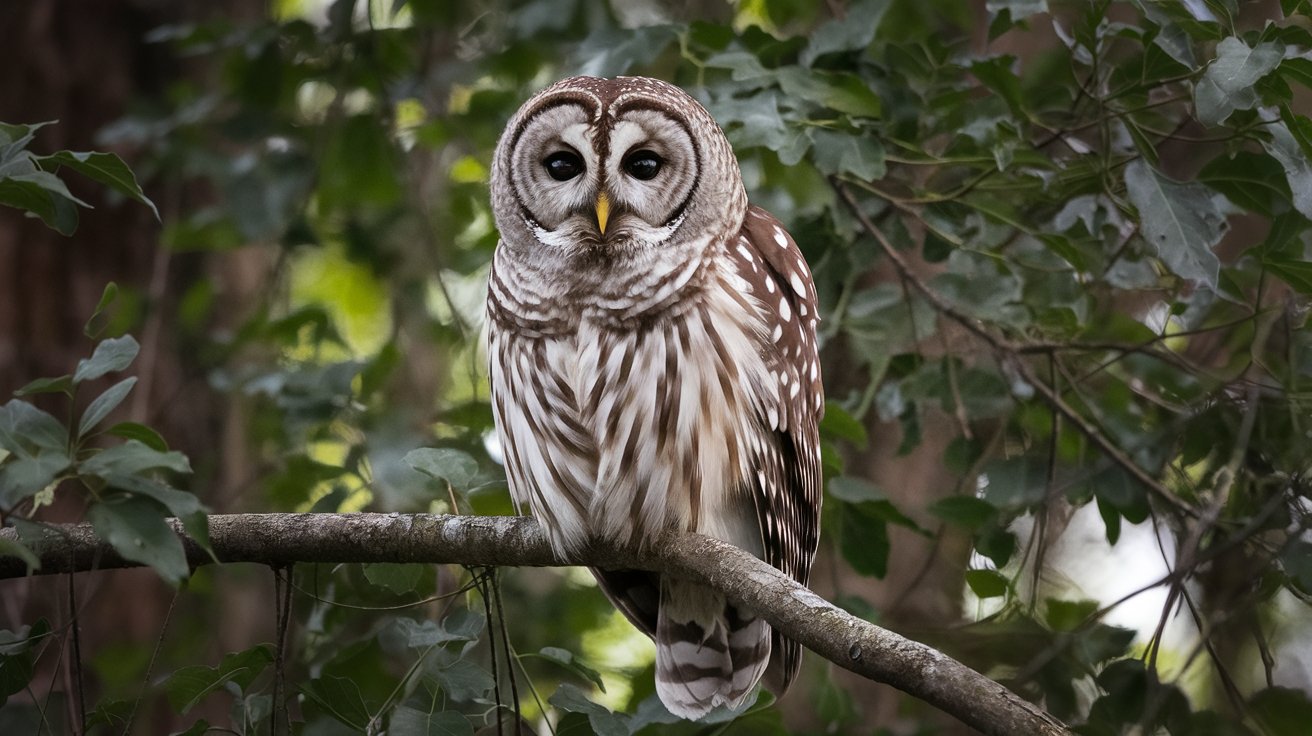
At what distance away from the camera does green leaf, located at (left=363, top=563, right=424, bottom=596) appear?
8.02 feet

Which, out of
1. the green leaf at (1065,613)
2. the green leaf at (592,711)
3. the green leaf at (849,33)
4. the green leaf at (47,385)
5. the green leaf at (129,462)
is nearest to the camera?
the green leaf at (129,462)

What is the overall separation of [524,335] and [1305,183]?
153cm

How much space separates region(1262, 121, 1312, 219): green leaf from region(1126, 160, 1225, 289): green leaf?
0.18 meters

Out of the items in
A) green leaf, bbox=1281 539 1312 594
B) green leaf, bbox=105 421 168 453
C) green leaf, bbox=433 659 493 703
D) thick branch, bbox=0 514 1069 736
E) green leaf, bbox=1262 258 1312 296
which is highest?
green leaf, bbox=105 421 168 453

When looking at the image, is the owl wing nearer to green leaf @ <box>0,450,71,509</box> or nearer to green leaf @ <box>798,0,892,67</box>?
green leaf @ <box>798,0,892,67</box>

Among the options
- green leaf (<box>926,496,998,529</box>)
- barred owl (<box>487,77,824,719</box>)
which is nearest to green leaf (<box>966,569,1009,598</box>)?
green leaf (<box>926,496,998,529</box>)

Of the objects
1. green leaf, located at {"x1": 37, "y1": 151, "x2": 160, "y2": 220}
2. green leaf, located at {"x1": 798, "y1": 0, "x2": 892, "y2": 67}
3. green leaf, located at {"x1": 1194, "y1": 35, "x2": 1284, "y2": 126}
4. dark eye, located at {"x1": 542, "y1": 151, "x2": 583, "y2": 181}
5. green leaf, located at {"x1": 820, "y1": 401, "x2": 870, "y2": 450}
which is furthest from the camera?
green leaf, located at {"x1": 798, "y1": 0, "x2": 892, "y2": 67}

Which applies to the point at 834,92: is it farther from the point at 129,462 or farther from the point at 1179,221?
the point at 129,462

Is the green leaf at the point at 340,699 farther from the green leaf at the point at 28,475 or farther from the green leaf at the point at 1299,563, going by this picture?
the green leaf at the point at 1299,563

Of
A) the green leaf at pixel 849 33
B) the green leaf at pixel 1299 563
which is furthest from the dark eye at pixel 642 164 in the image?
the green leaf at pixel 1299 563

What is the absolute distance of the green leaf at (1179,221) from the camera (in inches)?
93.5

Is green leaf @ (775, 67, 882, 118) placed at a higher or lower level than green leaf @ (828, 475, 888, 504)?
higher

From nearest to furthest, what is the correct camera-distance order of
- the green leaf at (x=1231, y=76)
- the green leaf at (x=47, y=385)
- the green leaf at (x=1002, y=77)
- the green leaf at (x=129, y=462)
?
the green leaf at (x=129, y=462), the green leaf at (x=47, y=385), the green leaf at (x=1231, y=76), the green leaf at (x=1002, y=77)

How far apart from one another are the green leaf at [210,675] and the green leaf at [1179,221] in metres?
1.84
